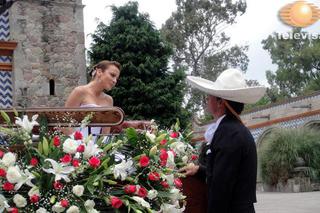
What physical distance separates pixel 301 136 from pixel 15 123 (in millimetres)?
16233

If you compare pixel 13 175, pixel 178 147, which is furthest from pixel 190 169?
pixel 13 175

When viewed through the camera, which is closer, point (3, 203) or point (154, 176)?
point (3, 203)

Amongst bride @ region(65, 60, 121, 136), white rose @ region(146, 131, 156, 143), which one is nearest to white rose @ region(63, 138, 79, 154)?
white rose @ region(146, 131, 156, 143)

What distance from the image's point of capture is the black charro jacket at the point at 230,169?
294cm

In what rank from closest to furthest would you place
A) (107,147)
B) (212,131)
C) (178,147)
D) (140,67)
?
1. (107,147)
2. (212,131)
3. (178,147)
4. (140,67)

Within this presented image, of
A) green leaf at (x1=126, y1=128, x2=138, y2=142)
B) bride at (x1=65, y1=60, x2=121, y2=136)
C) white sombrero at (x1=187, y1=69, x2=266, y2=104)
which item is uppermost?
bride at (x1=65, y1=60, x2=121, y2=136)

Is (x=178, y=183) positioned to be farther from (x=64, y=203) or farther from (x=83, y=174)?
(x=64, y=203)

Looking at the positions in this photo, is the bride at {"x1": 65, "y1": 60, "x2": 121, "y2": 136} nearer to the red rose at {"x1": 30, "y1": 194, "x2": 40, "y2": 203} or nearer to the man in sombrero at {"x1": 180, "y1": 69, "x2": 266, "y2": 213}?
the man in sombrero at {"x1": 180, "y1": 69, "x2": 266, "y2": 213}

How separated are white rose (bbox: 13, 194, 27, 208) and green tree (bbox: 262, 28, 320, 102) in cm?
4057

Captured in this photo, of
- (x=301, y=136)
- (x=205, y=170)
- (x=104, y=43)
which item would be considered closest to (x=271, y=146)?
(x=301, y=136)

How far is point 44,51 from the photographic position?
13859 millimetres

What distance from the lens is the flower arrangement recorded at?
254 centimetres

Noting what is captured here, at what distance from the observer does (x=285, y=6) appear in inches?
567

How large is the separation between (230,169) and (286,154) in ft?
49.1
